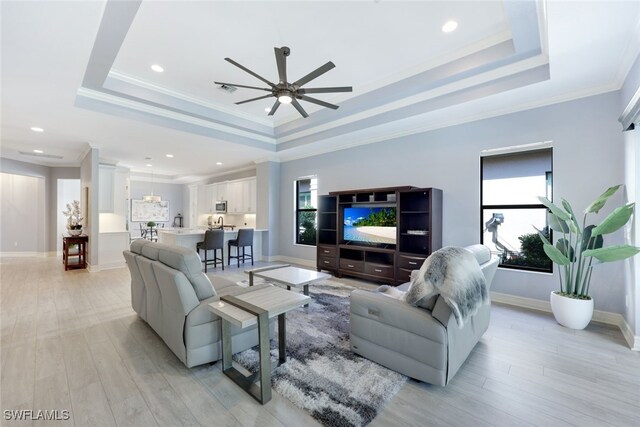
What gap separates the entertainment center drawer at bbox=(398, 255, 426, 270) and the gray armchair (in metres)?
1.85

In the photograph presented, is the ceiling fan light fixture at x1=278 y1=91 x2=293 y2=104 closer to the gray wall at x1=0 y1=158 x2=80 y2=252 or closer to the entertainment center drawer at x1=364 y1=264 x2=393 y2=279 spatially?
the entertainment center drawer at x1=364 y1=264 x2=393 y2=279

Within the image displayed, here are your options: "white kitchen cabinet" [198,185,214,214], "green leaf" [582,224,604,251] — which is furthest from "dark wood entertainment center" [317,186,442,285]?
"white kitchen cabinet" [198,185,214,214]

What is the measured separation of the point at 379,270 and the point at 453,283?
300 cm

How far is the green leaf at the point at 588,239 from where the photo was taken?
3003 millimetres

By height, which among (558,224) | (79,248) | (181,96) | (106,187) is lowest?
(79,248)

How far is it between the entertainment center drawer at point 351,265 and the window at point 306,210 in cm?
145

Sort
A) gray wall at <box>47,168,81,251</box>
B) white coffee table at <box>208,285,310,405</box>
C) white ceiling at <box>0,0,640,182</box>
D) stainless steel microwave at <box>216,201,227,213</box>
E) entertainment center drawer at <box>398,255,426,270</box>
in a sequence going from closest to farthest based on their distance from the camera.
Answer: white coffee table at <box>208,285,310,405</box> < white ceiling at <box>0,0,640,182</box> < entertainment center drawer at <box>398,255,426,270</box> < gray wall at <box>47,168,81,251</box> < stainless steel microwave at <box>216,201,227,213</box>

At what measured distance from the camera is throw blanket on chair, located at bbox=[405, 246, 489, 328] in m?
1.85

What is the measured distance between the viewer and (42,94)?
3.48m

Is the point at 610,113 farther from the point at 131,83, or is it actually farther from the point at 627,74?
the point at 131,83

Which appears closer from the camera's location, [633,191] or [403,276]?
[633,191]

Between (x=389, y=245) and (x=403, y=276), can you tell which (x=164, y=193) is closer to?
(x=389, y=245)

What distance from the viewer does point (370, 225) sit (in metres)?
5.19

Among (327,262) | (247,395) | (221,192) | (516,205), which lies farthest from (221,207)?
(516,205)
